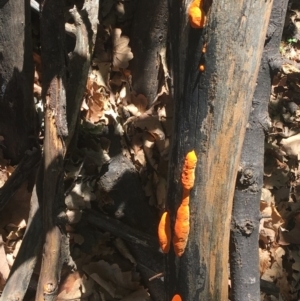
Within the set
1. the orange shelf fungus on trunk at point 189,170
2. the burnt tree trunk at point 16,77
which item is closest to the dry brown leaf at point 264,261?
the orange shelf fungus on trunk at point 189,170

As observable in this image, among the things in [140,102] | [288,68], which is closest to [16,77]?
[140,102]

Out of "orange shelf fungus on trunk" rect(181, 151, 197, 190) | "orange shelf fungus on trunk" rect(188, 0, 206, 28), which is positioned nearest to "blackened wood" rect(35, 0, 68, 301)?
"orange shelf fungus on trunk" rect(181, 151, 197, 190)

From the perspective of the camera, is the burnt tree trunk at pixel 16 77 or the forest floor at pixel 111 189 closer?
the burnt tree trunk at pixel 16 77

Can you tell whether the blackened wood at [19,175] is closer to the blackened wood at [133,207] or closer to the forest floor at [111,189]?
the forest floor at [111,189]

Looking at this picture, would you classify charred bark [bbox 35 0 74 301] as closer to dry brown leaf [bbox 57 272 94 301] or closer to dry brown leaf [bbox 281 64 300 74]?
dry brown leaf [bbox 57 272 94 301]

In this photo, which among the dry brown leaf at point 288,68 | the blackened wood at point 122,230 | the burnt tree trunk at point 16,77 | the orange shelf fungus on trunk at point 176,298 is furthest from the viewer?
the dry brown leaf at point 288,68

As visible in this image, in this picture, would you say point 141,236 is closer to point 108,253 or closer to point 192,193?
point 108,253

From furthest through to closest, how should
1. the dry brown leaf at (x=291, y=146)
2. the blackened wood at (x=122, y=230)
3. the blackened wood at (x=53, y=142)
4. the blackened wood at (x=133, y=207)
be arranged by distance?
the dry brown leaf at (x=291, y=146), the blackened wood at (x=133, y=207), the blackened wood at (x=122, y=230), the blackened wood at (x=53, y=142)

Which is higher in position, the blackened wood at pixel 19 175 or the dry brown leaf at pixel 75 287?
the blackened wood at pixel 19 175
